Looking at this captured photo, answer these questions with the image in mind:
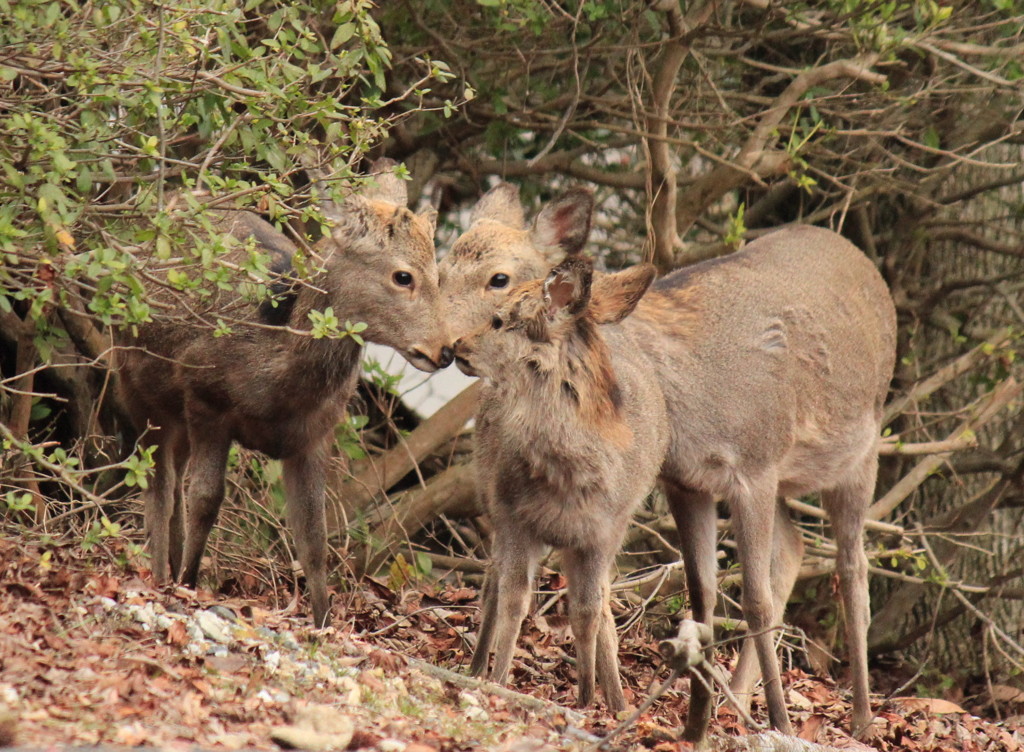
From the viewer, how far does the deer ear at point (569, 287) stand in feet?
21.4

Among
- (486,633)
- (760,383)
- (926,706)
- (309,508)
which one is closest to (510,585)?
(486,633)

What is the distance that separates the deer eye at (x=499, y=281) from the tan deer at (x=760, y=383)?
19mm

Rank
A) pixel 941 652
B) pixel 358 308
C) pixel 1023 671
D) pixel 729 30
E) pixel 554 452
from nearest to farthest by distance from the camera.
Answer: pixel 554 452 < pixel 358 308 < pixel 729 30 < pixel 1023 671 < pixel 941 652

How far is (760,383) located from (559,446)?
1.37m

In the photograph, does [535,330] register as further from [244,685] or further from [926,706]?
[926,706]

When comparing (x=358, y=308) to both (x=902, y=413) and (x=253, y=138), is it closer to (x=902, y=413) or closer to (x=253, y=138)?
(x=253, y=138)

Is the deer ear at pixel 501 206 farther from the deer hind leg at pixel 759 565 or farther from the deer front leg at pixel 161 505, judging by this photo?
the deer front leg at pixel 161 505

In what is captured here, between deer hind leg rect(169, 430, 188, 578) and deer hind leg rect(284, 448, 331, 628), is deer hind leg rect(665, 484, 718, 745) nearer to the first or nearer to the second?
deer hind leg rect(284, 448, 331, 628)

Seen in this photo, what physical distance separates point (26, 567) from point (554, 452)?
229 cm

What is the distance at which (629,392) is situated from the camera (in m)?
6.77

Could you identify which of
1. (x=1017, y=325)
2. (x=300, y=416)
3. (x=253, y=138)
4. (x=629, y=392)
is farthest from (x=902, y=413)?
(x=253, y=138)

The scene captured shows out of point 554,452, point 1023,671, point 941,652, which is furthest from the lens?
point 941,652

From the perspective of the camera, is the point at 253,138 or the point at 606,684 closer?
the point at 253,138

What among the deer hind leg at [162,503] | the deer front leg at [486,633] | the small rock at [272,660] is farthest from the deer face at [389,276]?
the small rock at [272,660]
